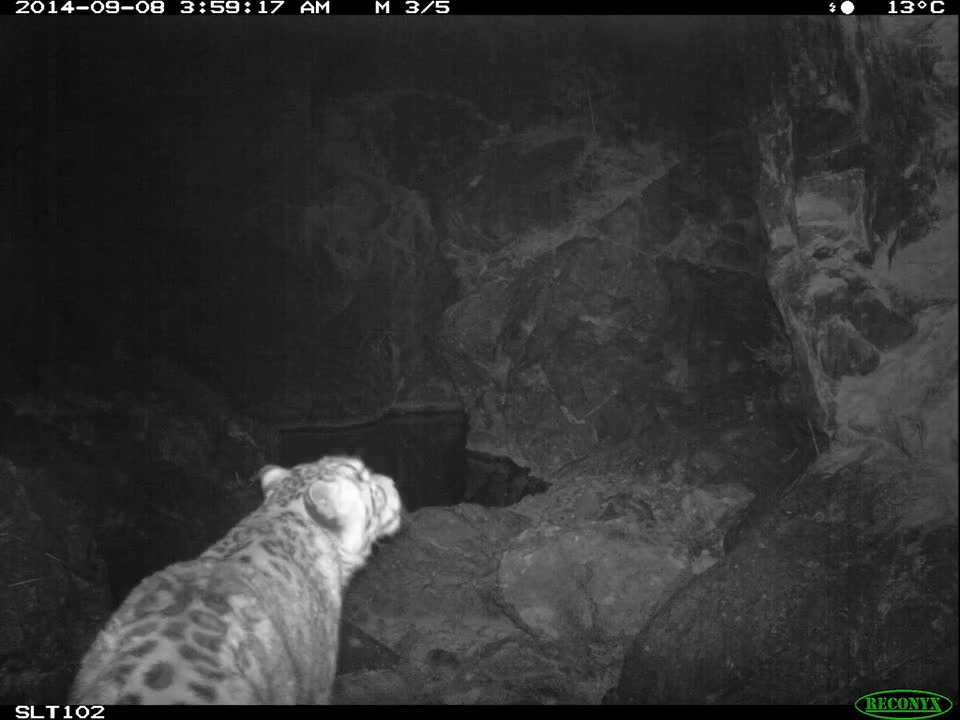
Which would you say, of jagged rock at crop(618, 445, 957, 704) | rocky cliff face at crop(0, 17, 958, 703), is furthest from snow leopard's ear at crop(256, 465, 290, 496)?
jagged rock at crop(618, 445, 957, 704)

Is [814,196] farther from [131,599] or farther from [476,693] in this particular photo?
[131,599]

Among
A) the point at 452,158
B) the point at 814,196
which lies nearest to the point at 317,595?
the point at 814,196

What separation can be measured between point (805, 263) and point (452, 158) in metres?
3.89

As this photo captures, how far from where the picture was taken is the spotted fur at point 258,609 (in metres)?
2.44

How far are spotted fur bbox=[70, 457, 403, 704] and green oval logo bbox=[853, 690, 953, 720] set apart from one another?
239 cm

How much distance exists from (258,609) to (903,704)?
8.93ft

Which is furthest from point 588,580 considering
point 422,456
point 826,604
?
point 422,456

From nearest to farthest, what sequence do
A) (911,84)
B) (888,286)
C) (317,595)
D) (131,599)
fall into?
(131,599)
(317,595)
(911,84)
(888,286)

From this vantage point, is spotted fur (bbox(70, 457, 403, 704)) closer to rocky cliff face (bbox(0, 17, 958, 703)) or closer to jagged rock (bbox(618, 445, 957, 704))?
rocky cliff face (bbox(0, 17, 958, 703))

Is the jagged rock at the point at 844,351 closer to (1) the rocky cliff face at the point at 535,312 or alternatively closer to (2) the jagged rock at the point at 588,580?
(1) the rocky cliff face at the point at 535,312

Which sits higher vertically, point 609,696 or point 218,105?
point 218,105

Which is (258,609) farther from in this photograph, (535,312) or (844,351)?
(535,312)

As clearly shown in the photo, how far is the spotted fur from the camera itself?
2441mm

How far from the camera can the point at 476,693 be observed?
403cm
